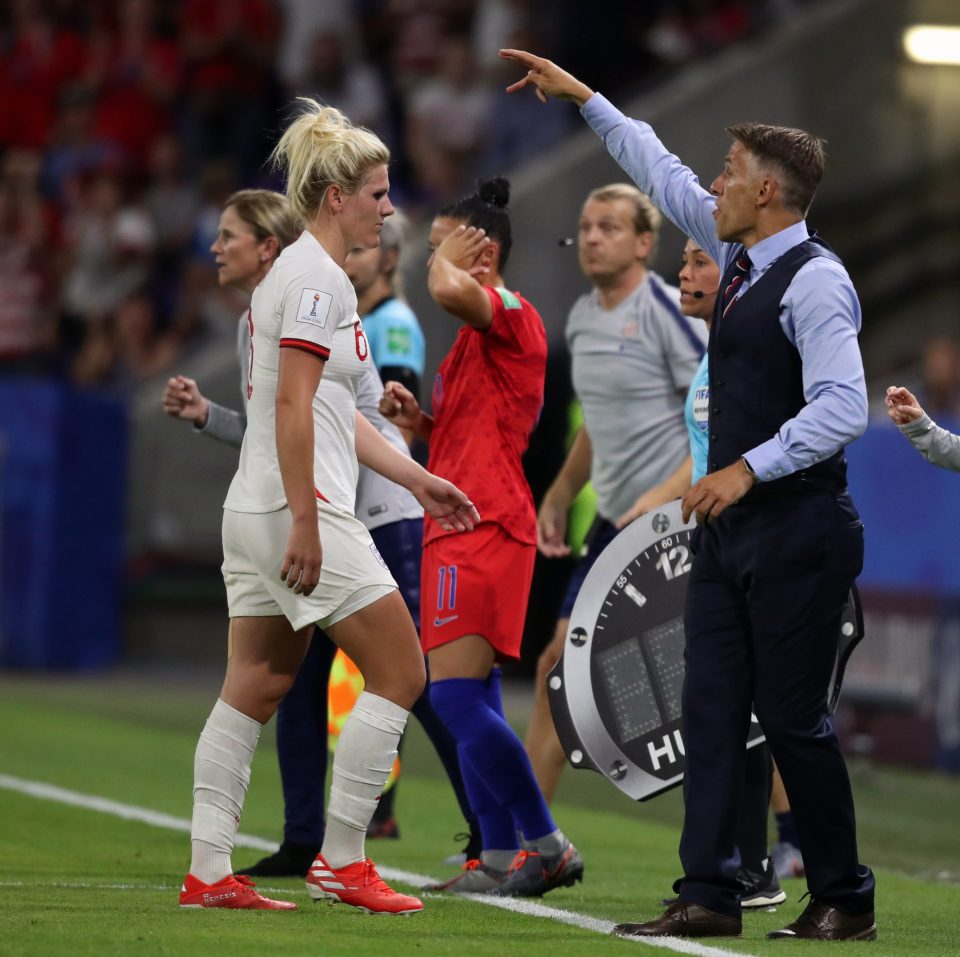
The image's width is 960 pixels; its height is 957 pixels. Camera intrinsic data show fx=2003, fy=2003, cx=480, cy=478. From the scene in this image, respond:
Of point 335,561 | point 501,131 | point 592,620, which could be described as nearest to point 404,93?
point 501,131

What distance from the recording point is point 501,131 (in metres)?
15.4

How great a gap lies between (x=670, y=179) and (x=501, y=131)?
1004 centimetres

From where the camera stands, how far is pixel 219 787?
520 cm

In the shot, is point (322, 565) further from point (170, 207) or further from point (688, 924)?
point (170, 207)

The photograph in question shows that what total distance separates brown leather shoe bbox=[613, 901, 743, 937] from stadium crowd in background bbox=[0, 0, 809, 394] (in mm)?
10472

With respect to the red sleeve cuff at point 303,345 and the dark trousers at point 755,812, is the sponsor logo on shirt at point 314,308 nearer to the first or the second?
the red sleeve cuff at point 303,345

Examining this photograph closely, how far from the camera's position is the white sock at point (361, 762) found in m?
5.18

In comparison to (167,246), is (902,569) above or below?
below

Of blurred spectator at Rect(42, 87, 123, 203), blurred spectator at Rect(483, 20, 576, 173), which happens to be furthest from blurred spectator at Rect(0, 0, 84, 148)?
blurred spectator at Rect(483, 20, 576, 173)

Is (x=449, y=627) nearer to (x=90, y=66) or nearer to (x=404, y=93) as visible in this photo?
(x=404, y=93)

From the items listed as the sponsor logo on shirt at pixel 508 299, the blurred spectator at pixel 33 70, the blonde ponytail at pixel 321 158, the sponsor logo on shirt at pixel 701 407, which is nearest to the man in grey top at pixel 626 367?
the sponsor logo on shirt at pixel 701 407

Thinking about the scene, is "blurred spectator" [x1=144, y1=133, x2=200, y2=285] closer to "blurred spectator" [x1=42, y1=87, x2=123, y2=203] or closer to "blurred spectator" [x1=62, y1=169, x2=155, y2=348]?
"blurred spectator" [x1=62, y1=169, x2=155, y2=348]

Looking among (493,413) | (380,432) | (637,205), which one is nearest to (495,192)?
(493,413)

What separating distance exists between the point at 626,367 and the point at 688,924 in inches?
95.8
